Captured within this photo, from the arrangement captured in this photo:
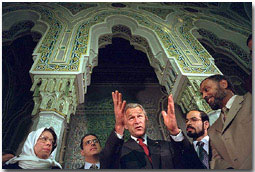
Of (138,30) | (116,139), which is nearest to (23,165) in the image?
(116,139)

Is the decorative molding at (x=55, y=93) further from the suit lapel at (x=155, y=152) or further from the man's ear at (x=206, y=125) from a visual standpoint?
the man's ear at (x=206, y=125)

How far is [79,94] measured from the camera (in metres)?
2.87

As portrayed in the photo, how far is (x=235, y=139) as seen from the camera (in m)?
1.88

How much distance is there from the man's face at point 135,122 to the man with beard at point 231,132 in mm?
581

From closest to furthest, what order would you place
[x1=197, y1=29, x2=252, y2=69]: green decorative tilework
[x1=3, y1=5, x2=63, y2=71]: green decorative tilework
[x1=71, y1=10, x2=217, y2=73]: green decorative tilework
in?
[x1=3, y1=5, x2=63, y2=71]: green decorative tilework, [x1=71, y1=10, x2=217, y2=73]: green decorative tilework, [x1=197, y1=29, x2=252, y2=69]: green decorative tilework

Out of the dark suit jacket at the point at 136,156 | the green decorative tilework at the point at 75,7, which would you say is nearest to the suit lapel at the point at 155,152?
the dark suit jacket at the point at 136,156

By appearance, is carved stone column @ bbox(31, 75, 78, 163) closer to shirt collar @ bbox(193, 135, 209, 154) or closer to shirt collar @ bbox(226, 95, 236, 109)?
shirt collar @ bbox(193, 135, 209, 154)

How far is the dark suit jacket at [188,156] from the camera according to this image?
1.93 m

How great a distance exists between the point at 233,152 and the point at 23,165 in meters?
1.62

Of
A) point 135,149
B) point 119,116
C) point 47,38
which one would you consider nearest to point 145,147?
point 135,149

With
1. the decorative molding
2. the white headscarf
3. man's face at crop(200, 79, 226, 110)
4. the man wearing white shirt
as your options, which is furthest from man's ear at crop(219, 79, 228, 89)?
the white headscarf

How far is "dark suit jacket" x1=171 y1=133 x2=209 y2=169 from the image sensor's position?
1.93 metres

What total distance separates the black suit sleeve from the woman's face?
1.42ft

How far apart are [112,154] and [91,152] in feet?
0.74
